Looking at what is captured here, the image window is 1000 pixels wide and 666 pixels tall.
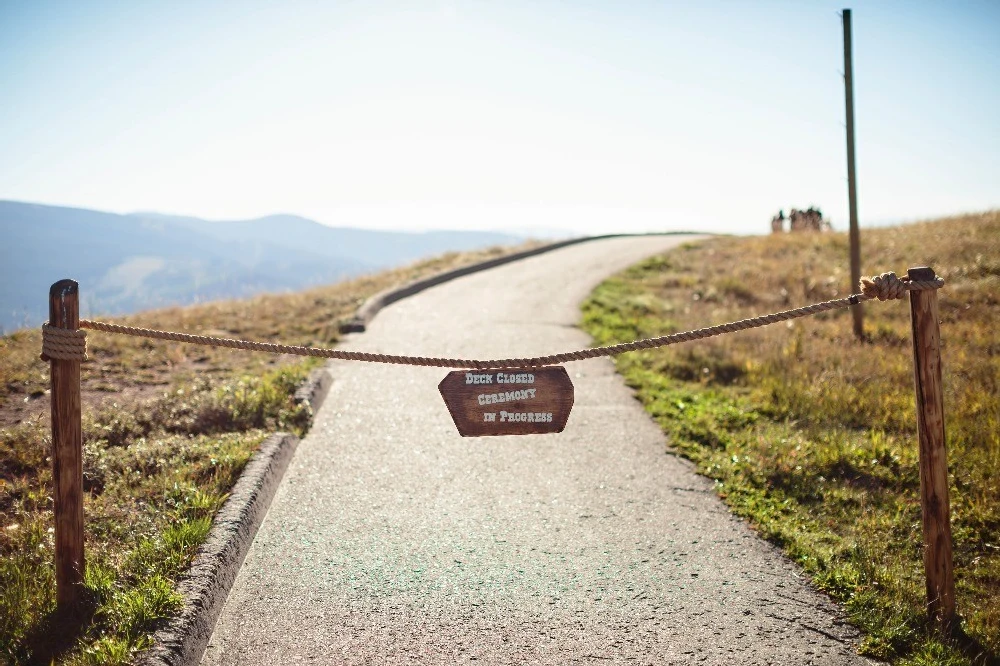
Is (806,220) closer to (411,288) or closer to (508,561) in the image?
(411,288)

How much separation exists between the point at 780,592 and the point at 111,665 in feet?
10.7

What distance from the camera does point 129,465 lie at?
495cm

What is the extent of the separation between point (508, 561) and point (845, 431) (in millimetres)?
3771

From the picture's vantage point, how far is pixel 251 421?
6.08 m

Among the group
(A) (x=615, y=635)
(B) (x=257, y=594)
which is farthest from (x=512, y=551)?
(B) (x=257, y=594)

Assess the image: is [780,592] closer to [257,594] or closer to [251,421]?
[257,594]

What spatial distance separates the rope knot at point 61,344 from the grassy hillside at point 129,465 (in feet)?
3.76

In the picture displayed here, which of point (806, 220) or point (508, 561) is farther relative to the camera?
point (806, 220)

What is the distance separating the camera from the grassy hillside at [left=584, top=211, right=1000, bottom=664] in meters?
3.55

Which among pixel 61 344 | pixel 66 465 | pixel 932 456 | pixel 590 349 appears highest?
pixel 61 344

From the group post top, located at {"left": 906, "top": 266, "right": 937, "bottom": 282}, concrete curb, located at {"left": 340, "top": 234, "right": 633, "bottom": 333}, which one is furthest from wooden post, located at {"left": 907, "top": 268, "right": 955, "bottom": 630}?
concrete curb, located at {"left": 340, "top": 234, "right": 633, "bottom": 333}

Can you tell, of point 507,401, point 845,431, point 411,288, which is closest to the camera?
point 507,401

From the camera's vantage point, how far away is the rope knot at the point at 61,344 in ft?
10.4

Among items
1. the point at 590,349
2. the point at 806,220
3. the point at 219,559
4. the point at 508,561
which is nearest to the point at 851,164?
the point at 590,349
